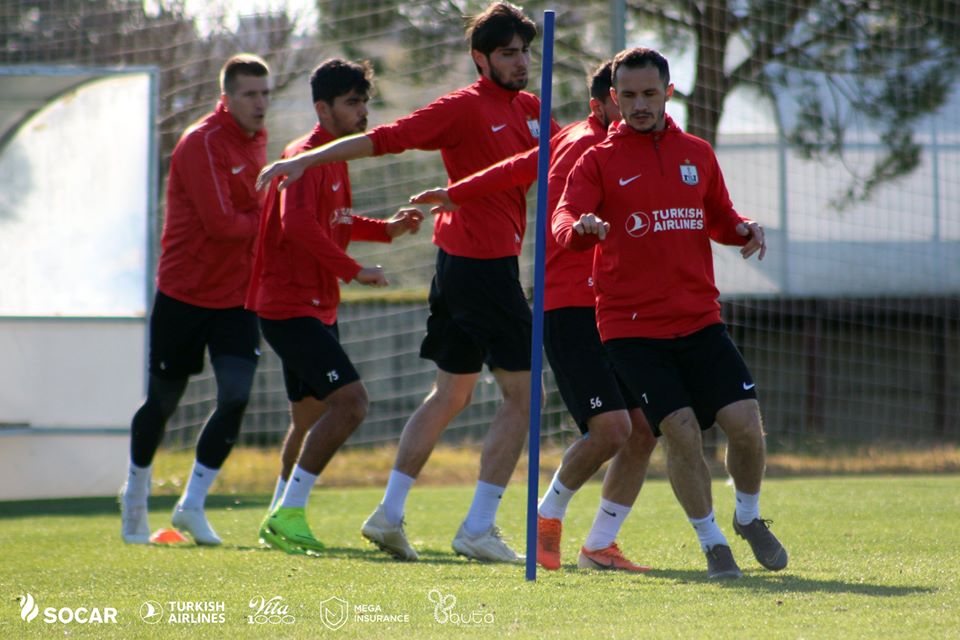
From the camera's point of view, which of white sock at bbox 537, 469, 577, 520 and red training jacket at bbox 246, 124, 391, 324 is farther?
red training jacket at bbox 246, 124, 391, 324

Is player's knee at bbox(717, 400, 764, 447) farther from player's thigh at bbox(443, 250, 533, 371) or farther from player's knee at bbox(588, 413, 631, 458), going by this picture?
player's thigh at bbox(443, 250, 533, 371)

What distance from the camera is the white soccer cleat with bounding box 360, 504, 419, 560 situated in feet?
18.7

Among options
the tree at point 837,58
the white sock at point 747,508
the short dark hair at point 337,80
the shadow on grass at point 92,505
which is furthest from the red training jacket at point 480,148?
the tree at point 837,58

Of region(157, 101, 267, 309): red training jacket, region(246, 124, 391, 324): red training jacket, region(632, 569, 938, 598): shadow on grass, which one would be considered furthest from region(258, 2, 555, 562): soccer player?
region(157, 101, 267, 309): red training jacket

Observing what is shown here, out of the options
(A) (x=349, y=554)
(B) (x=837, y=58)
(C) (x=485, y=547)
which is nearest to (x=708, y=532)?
(C) (x=485, y=547)

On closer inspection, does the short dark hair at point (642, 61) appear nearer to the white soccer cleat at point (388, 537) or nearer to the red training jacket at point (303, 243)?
the red training jacket at point (303, 243)

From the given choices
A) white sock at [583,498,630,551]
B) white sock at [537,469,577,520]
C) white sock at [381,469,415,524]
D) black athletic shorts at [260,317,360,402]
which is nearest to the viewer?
white sock at [583,498,630,551]

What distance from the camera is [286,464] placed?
22.8 ft

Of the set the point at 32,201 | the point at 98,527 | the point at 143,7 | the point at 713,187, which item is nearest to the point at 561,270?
the point at 713,187

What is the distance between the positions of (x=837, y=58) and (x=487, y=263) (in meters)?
7.12

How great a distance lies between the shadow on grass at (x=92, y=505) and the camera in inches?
337

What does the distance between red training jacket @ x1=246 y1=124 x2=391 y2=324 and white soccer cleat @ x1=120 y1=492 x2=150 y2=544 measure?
3.85 feet

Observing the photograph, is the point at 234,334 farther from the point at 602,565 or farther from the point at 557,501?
the point at 602,565

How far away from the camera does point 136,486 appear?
21.9 ft
